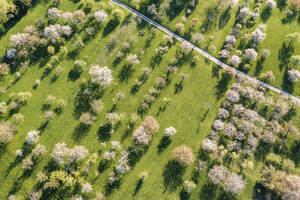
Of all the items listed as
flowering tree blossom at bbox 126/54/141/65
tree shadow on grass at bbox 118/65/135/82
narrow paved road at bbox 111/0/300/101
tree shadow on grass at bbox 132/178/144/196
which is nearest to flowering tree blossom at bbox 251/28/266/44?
narrow paved road at bbox 111/0/300/101

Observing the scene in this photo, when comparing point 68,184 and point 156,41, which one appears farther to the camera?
point 156,41

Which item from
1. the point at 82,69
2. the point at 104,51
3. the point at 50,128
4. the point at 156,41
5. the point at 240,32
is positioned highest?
the point at 240,32

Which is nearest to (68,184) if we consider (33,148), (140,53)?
(33,148)

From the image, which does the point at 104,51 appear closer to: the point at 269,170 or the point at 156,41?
the point at 156,41

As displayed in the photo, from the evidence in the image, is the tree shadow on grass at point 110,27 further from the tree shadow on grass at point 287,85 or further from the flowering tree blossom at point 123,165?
the tree shadow on grass at point 287,85

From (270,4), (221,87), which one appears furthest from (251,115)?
(270,4)

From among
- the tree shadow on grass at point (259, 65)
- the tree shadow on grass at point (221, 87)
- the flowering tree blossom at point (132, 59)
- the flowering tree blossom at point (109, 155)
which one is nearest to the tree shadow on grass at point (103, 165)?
the flowering tree blossom at point (109, 155)
